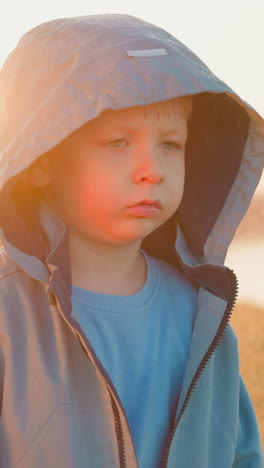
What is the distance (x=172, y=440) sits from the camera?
1.87 meters

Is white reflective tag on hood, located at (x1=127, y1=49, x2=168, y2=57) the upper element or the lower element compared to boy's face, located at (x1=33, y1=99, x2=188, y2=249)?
upper

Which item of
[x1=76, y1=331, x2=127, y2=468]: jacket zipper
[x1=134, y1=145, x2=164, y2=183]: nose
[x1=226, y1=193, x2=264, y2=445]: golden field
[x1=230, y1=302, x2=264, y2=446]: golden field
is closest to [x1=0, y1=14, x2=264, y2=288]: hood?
[x1=134, y1=145, x2=164, y2=183]: nose

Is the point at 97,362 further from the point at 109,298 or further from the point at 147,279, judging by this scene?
the point at 147,279

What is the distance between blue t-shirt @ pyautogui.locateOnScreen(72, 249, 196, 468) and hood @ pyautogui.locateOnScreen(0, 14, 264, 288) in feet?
0.68

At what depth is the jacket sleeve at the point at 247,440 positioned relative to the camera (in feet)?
7.24

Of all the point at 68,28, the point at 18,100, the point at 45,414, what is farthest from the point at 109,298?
the point at 68,28

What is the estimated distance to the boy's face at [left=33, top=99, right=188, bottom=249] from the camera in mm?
1833

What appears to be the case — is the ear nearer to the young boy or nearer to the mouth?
the young boy

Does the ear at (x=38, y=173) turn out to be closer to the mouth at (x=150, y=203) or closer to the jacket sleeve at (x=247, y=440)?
the mouth at (x=150, y=203)

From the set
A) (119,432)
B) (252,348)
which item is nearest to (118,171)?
(119,432)

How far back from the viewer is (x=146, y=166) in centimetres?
183

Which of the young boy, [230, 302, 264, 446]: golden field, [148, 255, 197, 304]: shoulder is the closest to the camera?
the young boy

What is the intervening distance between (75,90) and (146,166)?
9.1 inches

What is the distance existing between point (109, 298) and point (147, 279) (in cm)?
18
